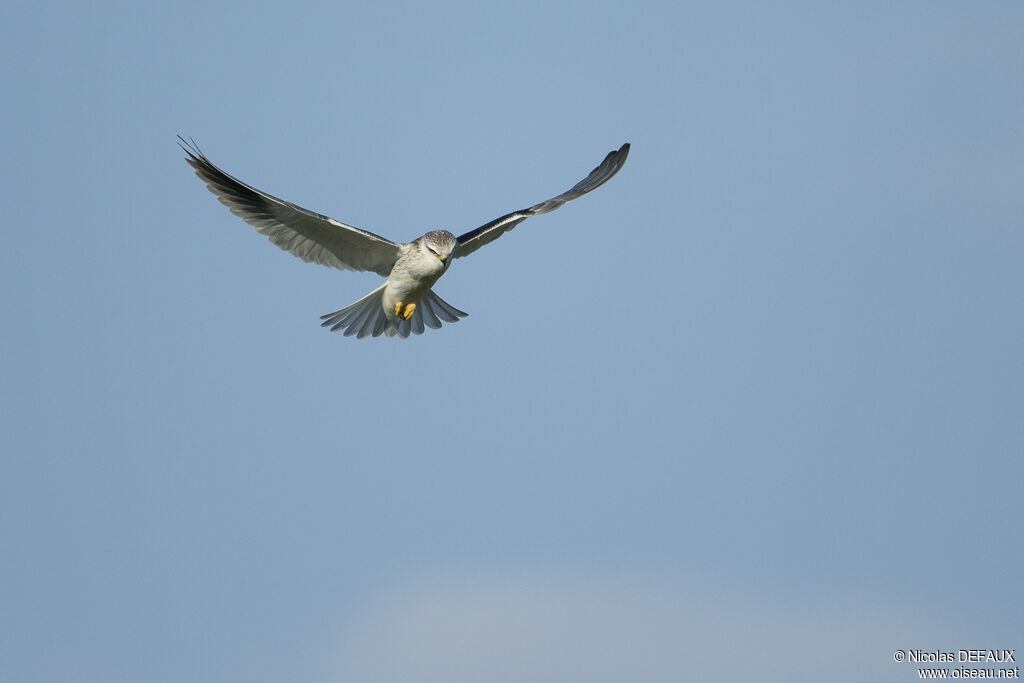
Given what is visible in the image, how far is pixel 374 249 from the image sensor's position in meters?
13.4

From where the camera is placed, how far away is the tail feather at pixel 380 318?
14055mm

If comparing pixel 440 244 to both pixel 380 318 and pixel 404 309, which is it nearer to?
pixel 404 309

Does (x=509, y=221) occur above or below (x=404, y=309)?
above

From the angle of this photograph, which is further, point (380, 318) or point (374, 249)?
point (380, 318)

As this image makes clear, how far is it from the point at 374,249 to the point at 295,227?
92 cm

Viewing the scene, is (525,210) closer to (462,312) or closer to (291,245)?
(462,312)

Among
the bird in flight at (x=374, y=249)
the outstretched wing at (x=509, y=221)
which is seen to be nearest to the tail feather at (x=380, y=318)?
the bird in flight at (x=374, y=249)

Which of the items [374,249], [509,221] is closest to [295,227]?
[374,249]

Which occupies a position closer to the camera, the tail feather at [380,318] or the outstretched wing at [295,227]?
the outstretched wing at [295,227]

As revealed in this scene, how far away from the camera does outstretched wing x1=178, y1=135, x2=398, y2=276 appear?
12.6 m

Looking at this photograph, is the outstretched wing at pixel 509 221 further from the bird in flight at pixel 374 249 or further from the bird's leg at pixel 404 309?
the bird's leg at pixel 404 309

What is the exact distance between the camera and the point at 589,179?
15281mm

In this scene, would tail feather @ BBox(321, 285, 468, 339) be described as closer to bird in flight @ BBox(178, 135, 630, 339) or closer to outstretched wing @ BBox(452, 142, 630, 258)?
bird in flight @ BBox(178, 135, 630, 339)

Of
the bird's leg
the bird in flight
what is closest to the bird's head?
the bird in flight
